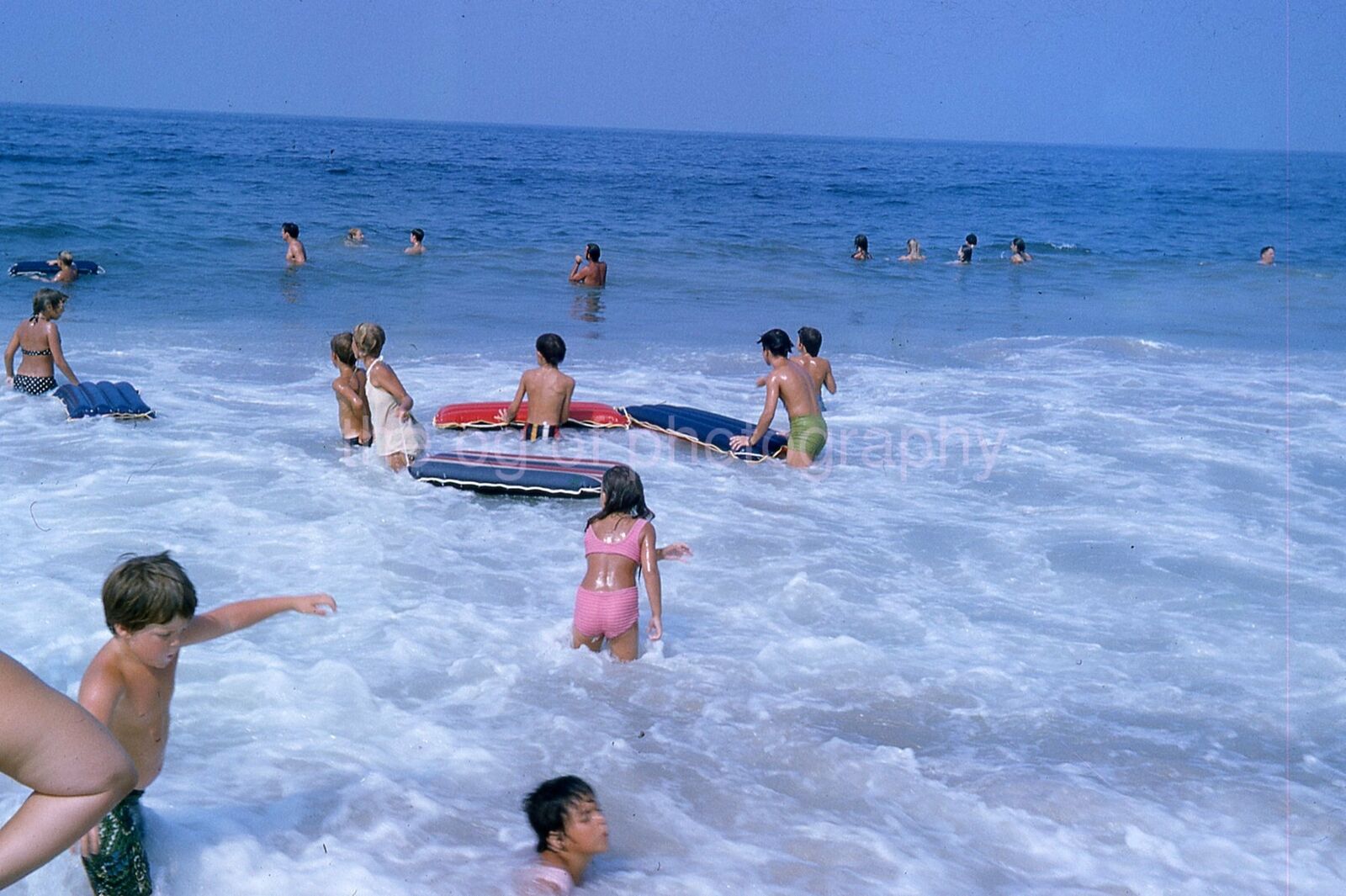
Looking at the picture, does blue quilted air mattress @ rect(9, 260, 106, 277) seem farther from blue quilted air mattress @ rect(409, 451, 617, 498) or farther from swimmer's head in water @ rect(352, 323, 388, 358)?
blue quilted air mattress @ rect(409, 451, 617, 498)

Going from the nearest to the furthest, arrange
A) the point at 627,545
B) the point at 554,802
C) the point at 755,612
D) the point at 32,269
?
the point at 554,802
the point at 627,545
the point at 755,612
the point at 32,269

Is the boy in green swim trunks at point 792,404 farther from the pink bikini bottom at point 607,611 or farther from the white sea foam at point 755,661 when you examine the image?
the pink bikini bottom at point 607,611

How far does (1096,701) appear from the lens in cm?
556

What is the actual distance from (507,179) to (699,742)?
1618 inches

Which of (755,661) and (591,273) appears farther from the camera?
(591,273)

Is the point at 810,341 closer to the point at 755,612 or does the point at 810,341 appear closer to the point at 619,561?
the point at 755,612

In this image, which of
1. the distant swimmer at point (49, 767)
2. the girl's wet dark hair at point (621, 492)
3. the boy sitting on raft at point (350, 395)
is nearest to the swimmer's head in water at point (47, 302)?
the boy sitting on raft at point (350, 395)

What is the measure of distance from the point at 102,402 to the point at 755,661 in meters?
6.33

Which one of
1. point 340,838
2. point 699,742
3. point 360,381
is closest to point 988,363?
point 360,381

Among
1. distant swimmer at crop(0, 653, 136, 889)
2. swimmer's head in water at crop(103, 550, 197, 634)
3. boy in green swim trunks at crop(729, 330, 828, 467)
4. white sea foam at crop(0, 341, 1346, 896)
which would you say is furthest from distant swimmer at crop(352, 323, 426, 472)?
distant swimmer at crop(0, 653, 136, 889)

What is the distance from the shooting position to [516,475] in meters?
8.15

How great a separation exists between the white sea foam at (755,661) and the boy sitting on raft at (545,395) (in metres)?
0.24

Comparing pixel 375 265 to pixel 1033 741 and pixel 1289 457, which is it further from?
pixel 1033 741

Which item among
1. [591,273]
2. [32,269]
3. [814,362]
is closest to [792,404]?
[814,362]
